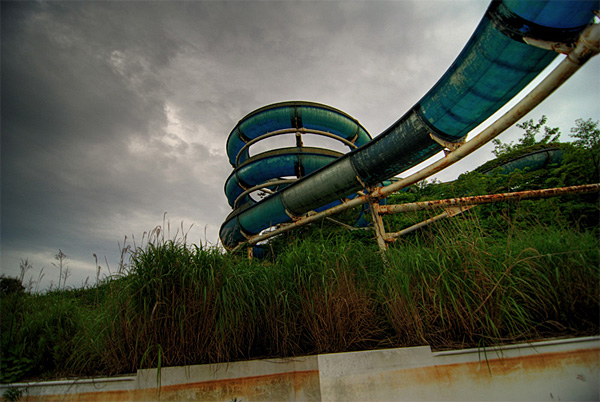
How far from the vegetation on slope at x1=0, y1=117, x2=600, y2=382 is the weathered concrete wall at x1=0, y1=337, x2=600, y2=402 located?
0.21 metres

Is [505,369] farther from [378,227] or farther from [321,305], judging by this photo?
[378,227]

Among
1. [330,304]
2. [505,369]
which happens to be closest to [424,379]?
[505,369]

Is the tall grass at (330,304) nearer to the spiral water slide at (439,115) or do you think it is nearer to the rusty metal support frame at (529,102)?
the rusty metal support frame at (529,102)

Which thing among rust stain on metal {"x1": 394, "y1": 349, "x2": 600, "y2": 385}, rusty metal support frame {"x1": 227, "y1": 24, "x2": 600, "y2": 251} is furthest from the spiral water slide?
rust stain on metal {"x1": 394, "y1": 349, "x2": 600, "y2": 385}

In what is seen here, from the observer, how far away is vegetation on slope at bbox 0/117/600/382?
2746 mm

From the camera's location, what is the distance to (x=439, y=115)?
4.71 meters

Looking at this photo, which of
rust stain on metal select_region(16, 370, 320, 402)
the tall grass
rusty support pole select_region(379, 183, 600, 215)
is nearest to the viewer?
rust stain on metal select_region(16, 370, 320, 402)

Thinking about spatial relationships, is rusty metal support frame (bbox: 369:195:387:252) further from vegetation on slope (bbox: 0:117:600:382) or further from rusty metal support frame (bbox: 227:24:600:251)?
vegetation on slope (bbox: 0:117:600:382)

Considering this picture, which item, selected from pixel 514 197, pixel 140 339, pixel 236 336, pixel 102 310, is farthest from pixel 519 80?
pixel 102 310

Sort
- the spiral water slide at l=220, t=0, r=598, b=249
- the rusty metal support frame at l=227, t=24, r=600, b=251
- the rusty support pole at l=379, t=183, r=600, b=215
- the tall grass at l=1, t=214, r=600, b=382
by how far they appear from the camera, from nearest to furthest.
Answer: the tall grass at l=1, t=214, r=600, b=382, the rusty metal support frame at l=227, t=24, r=600, b=251, the spiral water slide at l=220, t=0, r=598, b=249, the rusty support pole at l=379, t=183, r=600, b=215

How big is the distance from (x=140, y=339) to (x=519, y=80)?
19.9 feet

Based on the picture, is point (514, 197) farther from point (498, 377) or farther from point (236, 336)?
point (236, 336)

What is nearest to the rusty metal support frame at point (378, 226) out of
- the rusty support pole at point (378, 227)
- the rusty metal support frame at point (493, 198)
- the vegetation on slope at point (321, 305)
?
the rusty support pole at point (378, 227)

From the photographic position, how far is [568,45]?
10.3ft
